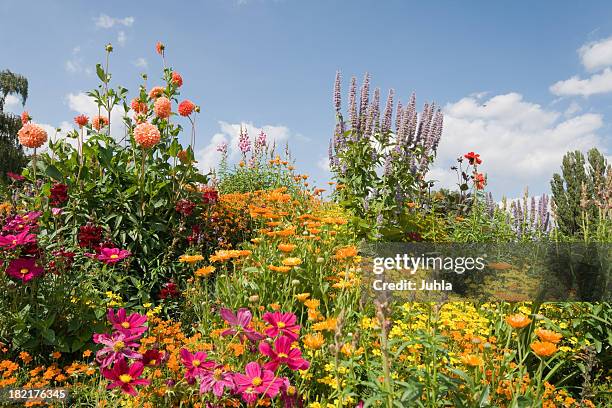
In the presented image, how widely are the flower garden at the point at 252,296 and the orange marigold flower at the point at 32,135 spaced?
12 mm

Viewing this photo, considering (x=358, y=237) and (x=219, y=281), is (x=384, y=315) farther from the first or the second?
(x=358, y=237)

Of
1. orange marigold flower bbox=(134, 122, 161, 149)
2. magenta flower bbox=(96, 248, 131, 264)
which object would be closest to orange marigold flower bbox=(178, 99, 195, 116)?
orange marigold flower bbox=(134, 122, 161, 149)

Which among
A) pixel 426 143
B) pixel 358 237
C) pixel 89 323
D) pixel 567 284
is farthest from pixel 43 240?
pixel 426 143

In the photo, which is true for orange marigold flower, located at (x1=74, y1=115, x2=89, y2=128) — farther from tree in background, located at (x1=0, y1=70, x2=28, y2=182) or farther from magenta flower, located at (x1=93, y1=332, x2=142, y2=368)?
tree in background, located at (x1=0, y1=70, x2=28, y2=182)

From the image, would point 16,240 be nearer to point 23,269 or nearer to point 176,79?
point 23,269

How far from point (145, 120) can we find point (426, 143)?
3.88 metres

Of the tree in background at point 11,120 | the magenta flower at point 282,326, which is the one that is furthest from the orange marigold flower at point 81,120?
the tree in background at point 11,120

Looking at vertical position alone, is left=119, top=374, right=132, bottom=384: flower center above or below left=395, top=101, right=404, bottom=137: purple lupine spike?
below

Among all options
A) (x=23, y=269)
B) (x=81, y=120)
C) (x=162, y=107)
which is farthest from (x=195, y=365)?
(x=81, y=120)

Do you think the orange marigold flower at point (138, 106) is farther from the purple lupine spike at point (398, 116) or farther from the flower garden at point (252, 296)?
the purple lupine spike at point (398, 116)

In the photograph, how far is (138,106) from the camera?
4820 mm

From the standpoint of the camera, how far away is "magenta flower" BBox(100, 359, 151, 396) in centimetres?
194

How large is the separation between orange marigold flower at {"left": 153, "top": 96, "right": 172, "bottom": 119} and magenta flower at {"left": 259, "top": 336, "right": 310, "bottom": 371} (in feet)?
10.4

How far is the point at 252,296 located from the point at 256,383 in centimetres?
69
